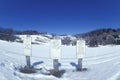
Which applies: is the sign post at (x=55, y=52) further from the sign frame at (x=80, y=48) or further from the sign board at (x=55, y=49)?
the sign frame at (x=80, y=48)

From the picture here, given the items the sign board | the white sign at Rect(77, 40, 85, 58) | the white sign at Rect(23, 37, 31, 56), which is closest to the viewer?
the sign board

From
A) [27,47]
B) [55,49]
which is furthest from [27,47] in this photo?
[55,49]

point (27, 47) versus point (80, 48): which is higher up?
point (27, 47)

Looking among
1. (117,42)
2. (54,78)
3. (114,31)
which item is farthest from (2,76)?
(114,31)

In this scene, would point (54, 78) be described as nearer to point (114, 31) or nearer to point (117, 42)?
point (117, 42)

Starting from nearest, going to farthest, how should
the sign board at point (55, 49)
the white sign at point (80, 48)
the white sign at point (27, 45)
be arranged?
1. the sign board at point (55, 49)
2. the white sign at point (27, 45)
3. the white sign at point (80, 48)

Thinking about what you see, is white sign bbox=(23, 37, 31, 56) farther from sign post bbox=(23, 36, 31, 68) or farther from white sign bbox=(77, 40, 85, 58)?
white sign bbox=(77, 40, 85, 58)

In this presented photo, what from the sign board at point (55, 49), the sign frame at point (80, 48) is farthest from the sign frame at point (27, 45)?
the sign frame at point (80, 48)

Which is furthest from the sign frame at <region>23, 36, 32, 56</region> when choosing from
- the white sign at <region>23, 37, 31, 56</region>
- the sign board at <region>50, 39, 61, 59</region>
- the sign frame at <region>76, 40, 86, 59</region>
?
the sign frame at <region>76, 40, 86, 59</region>

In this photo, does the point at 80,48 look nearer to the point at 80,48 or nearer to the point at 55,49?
the point at 80,48

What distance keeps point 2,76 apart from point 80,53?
633cm

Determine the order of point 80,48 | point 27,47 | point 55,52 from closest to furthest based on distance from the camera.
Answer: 1. point 55,52
2. point 27,47
3. point 80,48

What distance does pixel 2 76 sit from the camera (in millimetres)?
7570

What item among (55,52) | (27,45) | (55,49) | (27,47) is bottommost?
(55,52)
